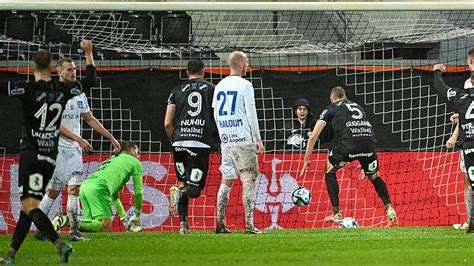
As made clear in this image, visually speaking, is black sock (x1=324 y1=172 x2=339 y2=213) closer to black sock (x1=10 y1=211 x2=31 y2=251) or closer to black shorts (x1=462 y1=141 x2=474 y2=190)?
black shorts (x1=462 y1=141 x2=474 y2=190)

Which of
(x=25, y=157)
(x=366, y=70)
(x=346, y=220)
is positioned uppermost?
(x=366, y=70)

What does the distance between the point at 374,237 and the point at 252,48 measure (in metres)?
7.40

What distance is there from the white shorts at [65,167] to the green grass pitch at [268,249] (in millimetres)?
779

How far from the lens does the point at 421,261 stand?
9.58 metres

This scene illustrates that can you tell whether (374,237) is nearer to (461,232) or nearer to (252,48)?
(461,232)

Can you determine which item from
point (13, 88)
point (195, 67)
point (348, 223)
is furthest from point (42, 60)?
point (348, 223)

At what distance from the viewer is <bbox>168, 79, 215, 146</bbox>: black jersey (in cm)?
1372

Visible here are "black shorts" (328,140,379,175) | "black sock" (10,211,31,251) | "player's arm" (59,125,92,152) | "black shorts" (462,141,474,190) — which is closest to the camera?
"black sock" (10,211,31,251)

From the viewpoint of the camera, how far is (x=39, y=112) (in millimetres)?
10055

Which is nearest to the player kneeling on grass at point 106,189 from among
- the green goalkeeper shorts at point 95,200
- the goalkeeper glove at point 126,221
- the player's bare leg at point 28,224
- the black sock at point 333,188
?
the green goalkeeper shorts at point 95,200

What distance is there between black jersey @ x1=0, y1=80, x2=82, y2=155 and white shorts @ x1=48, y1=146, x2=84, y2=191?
309cm

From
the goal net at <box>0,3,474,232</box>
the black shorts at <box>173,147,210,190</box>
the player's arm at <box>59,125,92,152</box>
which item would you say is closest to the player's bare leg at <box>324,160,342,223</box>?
the goal net at <box>0,3,474,232</box>

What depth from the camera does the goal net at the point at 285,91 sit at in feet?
58.5

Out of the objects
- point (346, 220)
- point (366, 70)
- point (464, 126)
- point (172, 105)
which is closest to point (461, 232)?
point (464, 126)
